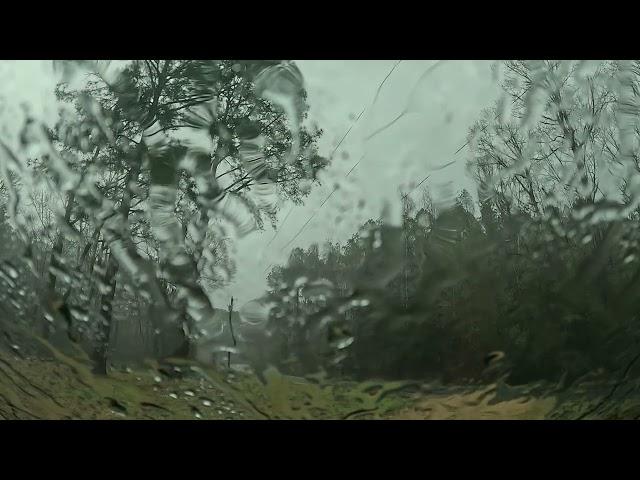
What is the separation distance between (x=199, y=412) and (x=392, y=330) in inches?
40.4

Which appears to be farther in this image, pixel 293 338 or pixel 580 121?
pixel 580 121

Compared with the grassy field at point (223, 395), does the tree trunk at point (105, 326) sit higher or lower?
higher

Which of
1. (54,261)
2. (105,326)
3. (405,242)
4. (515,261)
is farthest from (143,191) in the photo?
(515,261)

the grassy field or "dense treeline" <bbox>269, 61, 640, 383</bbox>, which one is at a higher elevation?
→ "dense treeline" <bbox>269, 61, 640, 383</bbox>

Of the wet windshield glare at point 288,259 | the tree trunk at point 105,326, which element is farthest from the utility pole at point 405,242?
the tree trunk at point 105,326

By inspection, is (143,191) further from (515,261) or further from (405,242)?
(515,261)

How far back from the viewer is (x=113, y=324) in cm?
249

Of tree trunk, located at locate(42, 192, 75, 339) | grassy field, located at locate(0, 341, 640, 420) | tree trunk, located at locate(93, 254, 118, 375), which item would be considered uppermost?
tree trunk, located at locate(42, 192, 75, 339)

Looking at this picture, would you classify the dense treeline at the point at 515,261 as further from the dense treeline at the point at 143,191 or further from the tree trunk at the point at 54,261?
the tree trunk at the point at 54,261

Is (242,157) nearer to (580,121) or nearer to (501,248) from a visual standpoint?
(501,248)

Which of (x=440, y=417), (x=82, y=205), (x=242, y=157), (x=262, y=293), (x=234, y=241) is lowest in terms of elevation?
(x=440, y=417)

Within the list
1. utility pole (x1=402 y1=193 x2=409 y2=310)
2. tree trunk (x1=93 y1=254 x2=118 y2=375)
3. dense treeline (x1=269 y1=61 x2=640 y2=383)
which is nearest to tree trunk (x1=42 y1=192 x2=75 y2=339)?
tree trunk (x1=93 y1=254 x2=118 y2=375)

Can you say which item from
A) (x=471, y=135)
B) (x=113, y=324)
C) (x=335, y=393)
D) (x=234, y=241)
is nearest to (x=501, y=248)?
(x=471, y=135)

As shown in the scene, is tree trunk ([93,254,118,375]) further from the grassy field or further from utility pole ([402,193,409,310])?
utility pole ([402,193,409,310])
